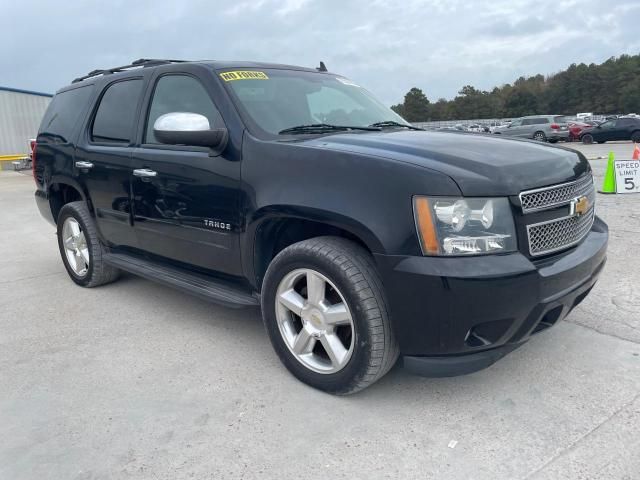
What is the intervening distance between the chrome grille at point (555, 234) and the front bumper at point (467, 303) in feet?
0.22

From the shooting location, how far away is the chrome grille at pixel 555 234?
8.25 feet

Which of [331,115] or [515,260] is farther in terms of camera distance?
[331,115]

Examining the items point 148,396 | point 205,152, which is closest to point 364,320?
point 148,396

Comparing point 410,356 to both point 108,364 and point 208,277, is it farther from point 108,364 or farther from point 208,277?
point 108,364

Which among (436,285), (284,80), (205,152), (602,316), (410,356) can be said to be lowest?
(602,316)

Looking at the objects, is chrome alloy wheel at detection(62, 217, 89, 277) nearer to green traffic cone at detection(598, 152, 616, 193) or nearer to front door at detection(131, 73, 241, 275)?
front door at detection(131, 73, 241, 275)

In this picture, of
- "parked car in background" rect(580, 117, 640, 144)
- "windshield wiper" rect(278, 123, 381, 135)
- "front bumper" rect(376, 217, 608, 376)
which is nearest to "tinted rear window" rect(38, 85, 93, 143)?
"windshield wiper" rect(278, 123, 381, 135)

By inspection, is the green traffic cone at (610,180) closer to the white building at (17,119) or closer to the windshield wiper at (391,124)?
the windshield wiper at (391,124)

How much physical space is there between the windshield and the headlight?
1203 millimetres

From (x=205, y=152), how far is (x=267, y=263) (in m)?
0.80

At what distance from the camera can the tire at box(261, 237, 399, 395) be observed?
2.54 m

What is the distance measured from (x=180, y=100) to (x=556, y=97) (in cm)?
9676

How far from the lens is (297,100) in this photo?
11.8ft

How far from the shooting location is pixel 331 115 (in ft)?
12.1
